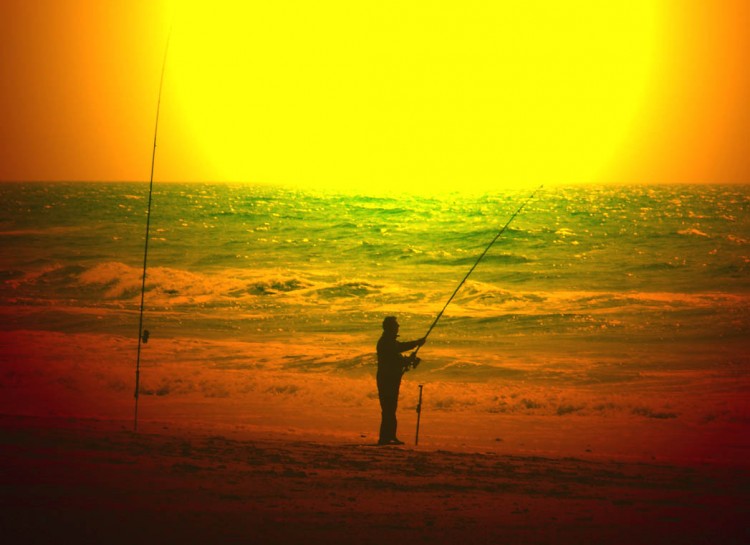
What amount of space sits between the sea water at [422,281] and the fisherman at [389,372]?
16.3 feet

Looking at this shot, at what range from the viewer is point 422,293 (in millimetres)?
21766

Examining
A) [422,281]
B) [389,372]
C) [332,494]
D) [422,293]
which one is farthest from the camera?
[422,281]

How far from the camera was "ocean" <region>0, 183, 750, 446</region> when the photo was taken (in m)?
12.1

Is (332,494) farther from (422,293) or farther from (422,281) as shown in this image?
(422,281)

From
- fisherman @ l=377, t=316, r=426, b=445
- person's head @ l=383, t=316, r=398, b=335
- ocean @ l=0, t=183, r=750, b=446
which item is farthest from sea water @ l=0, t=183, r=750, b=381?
person's head @ l=383, t=316, r=398, b=335

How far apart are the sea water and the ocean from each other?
3.1 inches

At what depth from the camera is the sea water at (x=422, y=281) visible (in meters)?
14.5

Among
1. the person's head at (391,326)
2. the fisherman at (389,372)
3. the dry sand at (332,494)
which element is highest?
the person's head at (391,326)

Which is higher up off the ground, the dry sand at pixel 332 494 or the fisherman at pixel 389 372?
the fisherman at pixel 389 372

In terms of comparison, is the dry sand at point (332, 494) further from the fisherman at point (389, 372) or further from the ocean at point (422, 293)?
the ocean at point (422, 293)

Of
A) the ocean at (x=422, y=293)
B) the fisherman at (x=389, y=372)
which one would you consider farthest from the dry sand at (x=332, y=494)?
the ocean at (x=422, y=293)

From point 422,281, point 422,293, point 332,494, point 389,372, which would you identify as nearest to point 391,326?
point 389,372

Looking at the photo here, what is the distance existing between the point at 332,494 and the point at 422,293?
16.9 meters

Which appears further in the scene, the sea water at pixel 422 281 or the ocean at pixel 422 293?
the sea water at pixel 422 281
